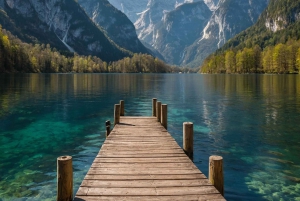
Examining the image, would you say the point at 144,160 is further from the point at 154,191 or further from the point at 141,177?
the point at 154,191

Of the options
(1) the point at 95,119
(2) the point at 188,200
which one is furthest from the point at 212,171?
(1) the point at 95,119

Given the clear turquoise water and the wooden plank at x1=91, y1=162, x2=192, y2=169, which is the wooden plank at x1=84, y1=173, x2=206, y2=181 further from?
the clear turquoise water

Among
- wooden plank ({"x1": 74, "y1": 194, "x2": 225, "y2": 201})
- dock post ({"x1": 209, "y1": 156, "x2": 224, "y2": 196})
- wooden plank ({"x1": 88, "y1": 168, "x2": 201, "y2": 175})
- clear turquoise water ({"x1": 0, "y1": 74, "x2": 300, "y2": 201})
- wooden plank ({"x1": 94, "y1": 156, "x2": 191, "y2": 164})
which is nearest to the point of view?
wooden plank ({"x1": 74, "y1": 194, "x2": 225, "y2": 201})

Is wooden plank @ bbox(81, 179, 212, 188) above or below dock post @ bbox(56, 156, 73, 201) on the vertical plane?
below

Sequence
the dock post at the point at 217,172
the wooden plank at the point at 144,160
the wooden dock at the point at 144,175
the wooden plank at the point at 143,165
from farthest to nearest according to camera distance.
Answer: the wooden plank at the point at 144,160 < the wooden plank at the point at 143,165 < the dock post at the point at 217,172 < the wooden dock at the point at 144,175

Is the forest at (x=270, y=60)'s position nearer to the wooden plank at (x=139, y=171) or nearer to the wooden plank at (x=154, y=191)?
the wooden plank at (x=139, y=171)

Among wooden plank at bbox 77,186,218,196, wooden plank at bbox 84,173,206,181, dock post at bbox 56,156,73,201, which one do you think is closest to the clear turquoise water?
wooden plank at bbox 84,173,206,181

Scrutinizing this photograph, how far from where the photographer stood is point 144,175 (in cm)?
1014

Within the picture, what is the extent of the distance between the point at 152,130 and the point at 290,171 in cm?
869

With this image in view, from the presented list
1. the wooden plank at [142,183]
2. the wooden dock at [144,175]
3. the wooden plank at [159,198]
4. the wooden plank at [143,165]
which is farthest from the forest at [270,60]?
the wooden plank at [159,198]

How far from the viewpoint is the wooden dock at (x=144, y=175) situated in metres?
8.45

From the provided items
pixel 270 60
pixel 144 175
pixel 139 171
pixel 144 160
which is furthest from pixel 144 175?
pixel 270 60

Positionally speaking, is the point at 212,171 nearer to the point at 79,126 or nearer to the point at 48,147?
the point at 48,147

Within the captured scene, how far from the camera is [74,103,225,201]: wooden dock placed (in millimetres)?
8453
